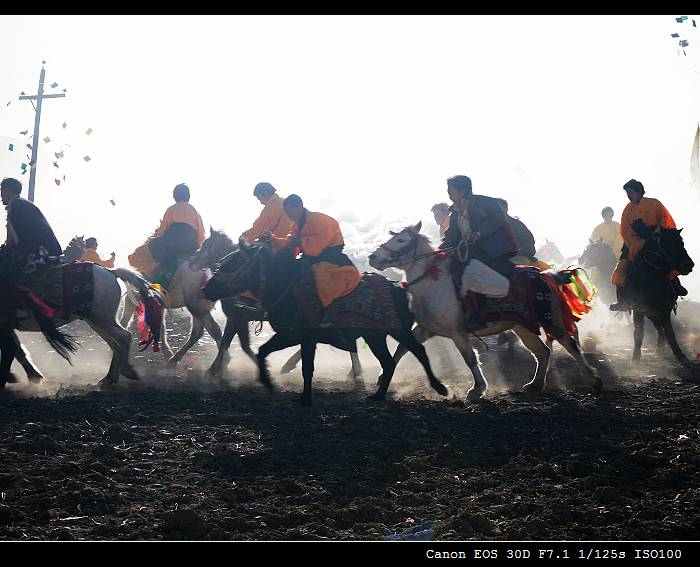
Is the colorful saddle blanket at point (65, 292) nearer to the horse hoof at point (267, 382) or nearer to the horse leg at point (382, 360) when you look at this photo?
the horse hoof at point (267, 382)

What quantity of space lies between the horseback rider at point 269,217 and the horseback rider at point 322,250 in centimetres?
169

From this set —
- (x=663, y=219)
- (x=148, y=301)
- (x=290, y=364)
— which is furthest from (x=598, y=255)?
(x=148, y=301)

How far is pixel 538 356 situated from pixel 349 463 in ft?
12.2

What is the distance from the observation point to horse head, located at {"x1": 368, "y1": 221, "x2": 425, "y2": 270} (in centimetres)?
859

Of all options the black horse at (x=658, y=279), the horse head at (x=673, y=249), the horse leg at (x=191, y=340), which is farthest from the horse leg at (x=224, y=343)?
the horse head at (x=673, y=249)

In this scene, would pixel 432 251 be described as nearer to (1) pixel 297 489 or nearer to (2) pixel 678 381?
(2) pixel 678 381

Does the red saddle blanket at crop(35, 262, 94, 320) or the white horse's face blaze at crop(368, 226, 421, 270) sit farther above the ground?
the white horse's face blaze at crop(368, 226, 421, 270)

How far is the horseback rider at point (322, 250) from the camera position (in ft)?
26.9

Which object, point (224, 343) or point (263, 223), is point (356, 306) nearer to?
point (263, 223)

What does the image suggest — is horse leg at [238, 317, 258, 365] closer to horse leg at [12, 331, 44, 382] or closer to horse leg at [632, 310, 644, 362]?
horse leg at [12, 331, 44, 382]

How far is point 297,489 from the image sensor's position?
529cm

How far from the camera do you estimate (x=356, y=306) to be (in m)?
8.29

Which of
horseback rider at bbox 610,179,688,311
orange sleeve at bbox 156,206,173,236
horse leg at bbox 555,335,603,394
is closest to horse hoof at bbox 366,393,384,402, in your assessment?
horse leg at bbox 555,335,603,394
